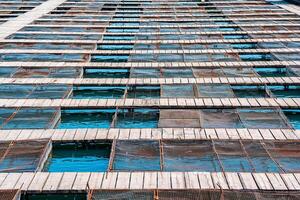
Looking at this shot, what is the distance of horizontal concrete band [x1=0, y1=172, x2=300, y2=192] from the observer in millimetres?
16250

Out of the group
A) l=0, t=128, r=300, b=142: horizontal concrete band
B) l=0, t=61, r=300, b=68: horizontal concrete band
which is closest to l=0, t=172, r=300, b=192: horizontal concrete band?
l=0, t=128, r=300, b=142: horizontal concrete band

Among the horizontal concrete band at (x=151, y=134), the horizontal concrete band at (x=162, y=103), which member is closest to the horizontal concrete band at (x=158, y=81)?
the horizontal concrete band at (x=162, y=103)

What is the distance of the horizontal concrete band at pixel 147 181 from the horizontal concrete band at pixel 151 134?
3.47 metres

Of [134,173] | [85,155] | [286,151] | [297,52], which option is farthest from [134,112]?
[297,52]

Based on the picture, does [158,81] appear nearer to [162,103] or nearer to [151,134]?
[162,103]

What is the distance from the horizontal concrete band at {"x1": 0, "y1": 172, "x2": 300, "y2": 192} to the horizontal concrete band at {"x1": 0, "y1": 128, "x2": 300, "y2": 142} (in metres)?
3.47

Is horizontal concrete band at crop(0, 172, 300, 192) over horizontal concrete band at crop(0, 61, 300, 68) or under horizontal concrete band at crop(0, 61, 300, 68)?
over

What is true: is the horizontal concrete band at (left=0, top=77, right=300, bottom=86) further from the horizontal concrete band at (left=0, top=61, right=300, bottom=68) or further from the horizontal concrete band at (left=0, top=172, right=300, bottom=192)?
the horizontal concrete band at (left=0, top=172, right=300, bottom=192)

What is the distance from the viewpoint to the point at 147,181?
1672 centimetres

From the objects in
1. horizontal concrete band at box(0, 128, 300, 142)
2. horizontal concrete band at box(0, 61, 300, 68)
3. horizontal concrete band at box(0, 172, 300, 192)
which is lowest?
horizontal concrete band at box(0, 61, 300, 68)

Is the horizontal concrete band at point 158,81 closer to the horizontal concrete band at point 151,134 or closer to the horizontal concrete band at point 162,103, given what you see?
the horizontal concrete band at point 162,103

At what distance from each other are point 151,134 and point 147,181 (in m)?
4.58

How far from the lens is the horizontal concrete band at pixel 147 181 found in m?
16.2

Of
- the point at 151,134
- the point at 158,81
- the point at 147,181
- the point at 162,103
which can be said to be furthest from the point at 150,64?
the point at 147,181
